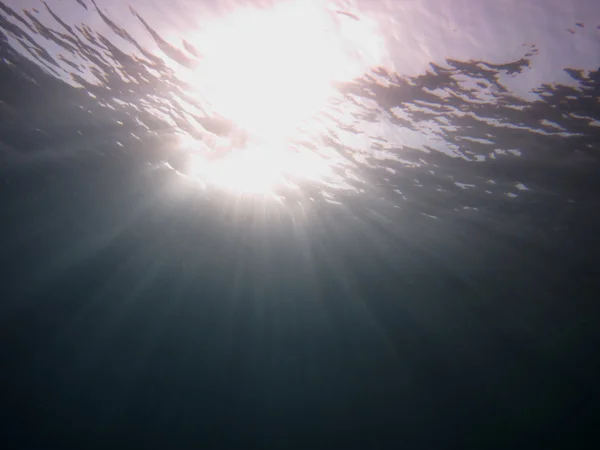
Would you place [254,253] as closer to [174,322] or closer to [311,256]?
[311,256]

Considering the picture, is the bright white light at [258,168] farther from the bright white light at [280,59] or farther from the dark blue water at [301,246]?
the bright white light at [280,59]

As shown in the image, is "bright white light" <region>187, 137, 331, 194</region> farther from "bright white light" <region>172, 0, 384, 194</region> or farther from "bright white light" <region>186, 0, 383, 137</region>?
"bright white light" <region>186, 0, 383, 137</region>

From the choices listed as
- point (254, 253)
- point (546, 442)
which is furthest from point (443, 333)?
point (254, 253)

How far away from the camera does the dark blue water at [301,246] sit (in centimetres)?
861

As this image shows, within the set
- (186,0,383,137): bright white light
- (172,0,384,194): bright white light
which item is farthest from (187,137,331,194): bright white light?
(186,0,383,137): bright white light

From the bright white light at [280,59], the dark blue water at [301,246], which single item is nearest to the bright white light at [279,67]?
the bright white light at [280,59]

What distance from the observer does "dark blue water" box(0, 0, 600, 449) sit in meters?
8.61

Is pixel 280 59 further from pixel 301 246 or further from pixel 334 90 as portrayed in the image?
pixel 301 246

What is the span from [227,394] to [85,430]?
8.57 m

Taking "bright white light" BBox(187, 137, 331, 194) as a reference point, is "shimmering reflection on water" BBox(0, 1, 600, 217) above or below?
below

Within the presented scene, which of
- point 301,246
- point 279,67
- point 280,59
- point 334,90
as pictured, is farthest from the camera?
point 301,246

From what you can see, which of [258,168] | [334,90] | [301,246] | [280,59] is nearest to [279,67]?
[280,59]

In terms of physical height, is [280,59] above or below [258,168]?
below

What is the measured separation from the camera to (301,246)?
2066 centimetres
